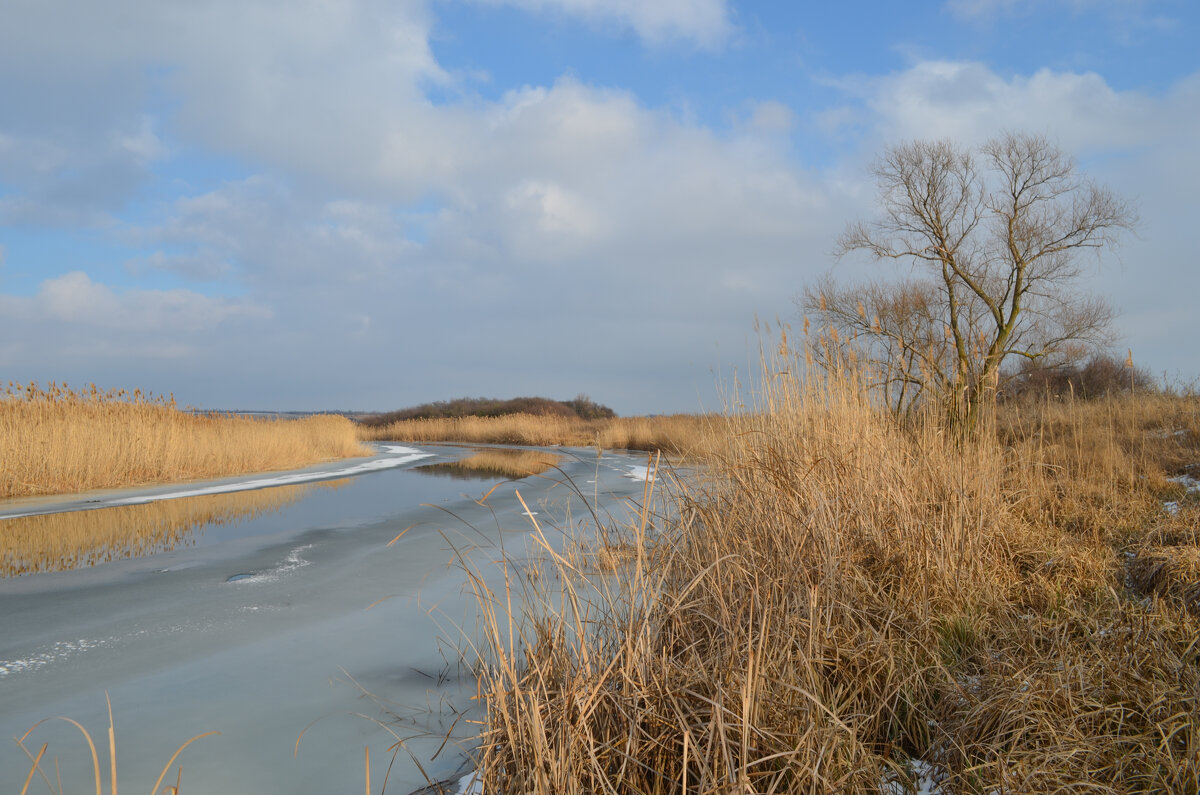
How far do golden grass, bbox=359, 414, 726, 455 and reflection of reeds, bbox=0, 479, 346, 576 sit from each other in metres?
10.4

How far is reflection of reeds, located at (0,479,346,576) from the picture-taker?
5.31 metres

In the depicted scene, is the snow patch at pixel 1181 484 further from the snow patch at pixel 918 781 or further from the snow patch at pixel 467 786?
the snow patch at pixel 467 786

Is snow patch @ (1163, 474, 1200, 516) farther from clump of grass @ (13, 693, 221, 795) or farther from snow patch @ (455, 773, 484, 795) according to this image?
clump of grass @ (13, 693, 221, 795)

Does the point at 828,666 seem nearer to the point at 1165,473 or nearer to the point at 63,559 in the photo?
the point at 63,559

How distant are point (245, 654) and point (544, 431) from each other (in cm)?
2161

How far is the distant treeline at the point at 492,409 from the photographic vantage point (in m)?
36.9

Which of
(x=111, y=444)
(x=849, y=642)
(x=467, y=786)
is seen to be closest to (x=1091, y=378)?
(x=849, y=642)

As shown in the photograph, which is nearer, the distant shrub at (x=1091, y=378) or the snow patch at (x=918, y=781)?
the snow patch at (x=918, y=781)

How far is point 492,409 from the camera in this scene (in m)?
37.4

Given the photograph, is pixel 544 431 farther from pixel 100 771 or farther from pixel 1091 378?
pixel 100 771

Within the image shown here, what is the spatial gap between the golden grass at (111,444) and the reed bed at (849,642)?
934 centimetres

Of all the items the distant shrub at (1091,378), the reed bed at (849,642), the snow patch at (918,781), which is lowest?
the snow patch at (918,781)

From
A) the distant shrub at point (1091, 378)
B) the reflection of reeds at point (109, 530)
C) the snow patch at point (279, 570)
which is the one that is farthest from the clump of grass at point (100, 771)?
the distant shrub at point (1091, 378)

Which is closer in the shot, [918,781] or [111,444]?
[918,781]
